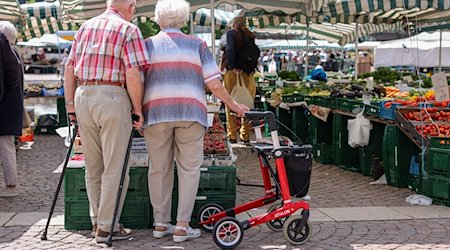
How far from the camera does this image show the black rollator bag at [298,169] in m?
5.88

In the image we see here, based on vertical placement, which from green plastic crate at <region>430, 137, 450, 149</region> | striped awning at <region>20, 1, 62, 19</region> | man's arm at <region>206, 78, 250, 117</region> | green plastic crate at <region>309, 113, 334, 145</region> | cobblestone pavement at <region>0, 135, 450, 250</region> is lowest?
cobblestone pavement at <region>0, 135, 450, 250</region>

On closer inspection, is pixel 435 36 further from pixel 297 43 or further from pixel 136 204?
pixel 136 204

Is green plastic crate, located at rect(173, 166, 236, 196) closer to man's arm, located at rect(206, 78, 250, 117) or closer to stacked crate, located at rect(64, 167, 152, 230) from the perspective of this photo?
stacked crate, located at rect(64, 167, 152, 230)

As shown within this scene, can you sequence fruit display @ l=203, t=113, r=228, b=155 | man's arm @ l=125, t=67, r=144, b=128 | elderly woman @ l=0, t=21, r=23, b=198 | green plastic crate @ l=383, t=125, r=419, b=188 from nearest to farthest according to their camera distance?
man's arm @ l=125, t=67, r=144, b=128, fruit display @ l=203, t=113, r=228, b=155, elderly woman @ l=0, t=21, r=23, b=198, green plastic crate @ l=383, t=125, r=419, b=188

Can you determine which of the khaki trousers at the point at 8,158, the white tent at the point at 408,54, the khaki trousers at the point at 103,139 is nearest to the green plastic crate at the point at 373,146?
the khaki trousers at the point at 103,139

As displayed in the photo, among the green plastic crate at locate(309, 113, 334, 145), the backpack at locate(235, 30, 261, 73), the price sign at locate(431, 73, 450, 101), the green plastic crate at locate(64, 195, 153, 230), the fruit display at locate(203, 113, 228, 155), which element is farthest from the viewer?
the backpack at locate(235, 30, 261, 73)

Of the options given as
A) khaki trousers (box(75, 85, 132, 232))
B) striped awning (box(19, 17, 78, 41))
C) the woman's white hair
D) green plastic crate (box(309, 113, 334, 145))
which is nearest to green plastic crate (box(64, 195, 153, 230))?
khaki trousers (box(75, 85, 132, 232))

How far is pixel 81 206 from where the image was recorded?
649 centimetres

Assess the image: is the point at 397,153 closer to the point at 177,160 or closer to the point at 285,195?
the point at 285,195

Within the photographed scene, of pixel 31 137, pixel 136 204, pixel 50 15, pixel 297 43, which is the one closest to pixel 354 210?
pixel 136 204

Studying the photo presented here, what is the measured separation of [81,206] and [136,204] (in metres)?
0.47

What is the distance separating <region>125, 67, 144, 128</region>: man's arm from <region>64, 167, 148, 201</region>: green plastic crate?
74 cm

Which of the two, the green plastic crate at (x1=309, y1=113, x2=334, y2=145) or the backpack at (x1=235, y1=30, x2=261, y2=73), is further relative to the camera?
the backpack at (x1=235, y1=30, x2=261, y2=73)

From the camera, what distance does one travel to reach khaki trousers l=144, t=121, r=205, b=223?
599 cm
